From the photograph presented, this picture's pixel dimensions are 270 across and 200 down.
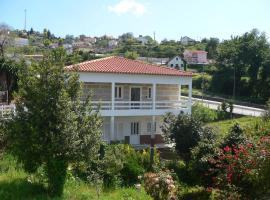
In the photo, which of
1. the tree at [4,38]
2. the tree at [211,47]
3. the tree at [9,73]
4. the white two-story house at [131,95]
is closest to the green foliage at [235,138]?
the white two-story house at [131,95]

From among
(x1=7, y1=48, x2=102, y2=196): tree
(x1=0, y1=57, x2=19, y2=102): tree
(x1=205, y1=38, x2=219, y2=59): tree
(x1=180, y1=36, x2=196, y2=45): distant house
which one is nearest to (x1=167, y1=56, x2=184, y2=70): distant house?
(x1=205, y1=38, x2=219, y2=59): tree

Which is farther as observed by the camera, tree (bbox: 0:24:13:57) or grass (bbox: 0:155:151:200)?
tree (bbox: 0:24:13:57)

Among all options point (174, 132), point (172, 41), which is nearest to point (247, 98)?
point (174, 132)

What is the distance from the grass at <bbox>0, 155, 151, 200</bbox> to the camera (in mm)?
13531

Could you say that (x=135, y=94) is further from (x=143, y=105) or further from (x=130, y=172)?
(x=130, y=172)

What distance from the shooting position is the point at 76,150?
45.1ft

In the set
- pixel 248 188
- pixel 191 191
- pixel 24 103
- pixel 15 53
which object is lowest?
pixel 191 191

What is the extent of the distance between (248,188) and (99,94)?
16952mm

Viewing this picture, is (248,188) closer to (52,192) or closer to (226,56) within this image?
(52,192)

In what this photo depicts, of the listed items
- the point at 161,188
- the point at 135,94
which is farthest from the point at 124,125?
the point at 161,188

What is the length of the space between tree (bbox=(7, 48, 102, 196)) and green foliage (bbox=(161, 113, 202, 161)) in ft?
34.5

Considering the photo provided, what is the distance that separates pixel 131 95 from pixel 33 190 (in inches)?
749

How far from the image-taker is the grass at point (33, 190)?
44.4 feet

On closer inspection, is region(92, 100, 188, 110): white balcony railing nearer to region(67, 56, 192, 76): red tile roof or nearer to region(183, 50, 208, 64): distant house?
region(67, 56, 192, 76): red tile roof
